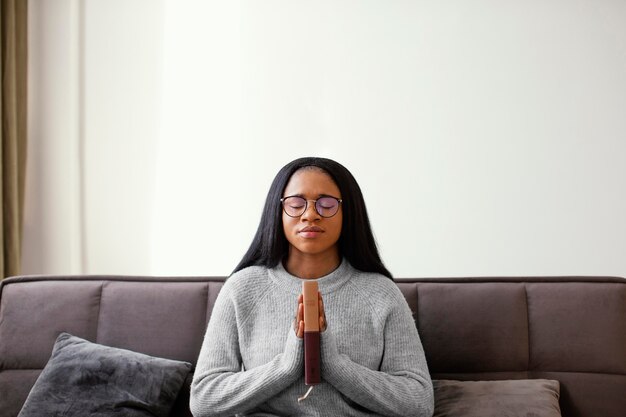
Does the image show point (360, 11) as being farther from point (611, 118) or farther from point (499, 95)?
point (611, 118)

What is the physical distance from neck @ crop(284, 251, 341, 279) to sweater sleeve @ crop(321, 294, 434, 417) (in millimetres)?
151

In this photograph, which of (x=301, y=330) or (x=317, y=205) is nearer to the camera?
(x=301, y=330)

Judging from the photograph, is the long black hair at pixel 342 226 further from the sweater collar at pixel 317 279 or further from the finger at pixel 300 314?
the finger at pixel 300 314

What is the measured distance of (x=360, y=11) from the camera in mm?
2682

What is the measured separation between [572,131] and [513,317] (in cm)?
100

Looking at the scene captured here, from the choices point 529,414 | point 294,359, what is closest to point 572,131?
point 529,414

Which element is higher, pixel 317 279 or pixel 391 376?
pixel 317 279

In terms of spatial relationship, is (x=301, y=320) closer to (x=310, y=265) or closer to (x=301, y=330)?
(x=301, y=330)

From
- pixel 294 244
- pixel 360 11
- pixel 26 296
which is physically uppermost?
pixel 360 11

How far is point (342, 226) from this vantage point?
1.72m

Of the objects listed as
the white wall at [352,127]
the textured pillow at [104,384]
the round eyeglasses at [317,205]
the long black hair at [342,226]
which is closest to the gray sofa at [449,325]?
the textured pillow at [104,384]

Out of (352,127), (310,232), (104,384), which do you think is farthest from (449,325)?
(352,127)

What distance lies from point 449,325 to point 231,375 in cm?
62

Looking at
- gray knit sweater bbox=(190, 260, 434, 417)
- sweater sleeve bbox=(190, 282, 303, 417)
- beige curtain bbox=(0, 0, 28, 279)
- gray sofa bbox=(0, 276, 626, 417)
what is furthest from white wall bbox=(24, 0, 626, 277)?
sweater sleeve bbox=(190, 282, 303, 417)
